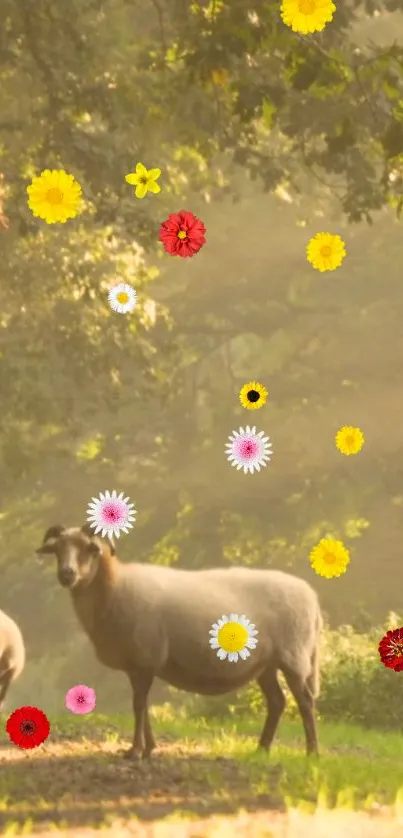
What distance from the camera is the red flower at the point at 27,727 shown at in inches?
227

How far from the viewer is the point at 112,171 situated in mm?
7555

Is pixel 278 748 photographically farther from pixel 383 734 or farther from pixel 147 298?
pixel 147 298

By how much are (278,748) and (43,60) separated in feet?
17.1

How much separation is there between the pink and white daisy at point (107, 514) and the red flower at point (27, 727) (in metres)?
1.21

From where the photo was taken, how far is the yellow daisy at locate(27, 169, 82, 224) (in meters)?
6.13

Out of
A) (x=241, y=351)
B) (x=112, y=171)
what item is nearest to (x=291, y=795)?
(x=112, y=171)

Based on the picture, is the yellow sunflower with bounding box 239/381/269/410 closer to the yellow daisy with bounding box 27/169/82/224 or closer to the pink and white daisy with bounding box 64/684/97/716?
the yellow daisy with bounding box 27/169/82/224

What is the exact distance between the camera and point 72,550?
19.3 ft

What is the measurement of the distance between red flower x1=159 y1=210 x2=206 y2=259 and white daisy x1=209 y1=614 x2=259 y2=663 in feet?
8.37

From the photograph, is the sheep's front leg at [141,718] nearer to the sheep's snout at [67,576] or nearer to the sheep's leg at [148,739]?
the sheep's leg at [148,739]

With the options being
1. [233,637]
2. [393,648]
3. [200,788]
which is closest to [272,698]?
[233,637]

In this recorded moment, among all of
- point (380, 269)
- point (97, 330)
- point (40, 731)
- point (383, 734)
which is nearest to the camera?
point (40, 731)

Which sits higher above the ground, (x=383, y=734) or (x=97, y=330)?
(x=97, y=330)

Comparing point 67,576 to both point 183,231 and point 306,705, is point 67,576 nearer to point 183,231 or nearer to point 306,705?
point 306,705
